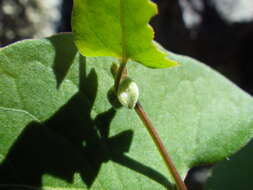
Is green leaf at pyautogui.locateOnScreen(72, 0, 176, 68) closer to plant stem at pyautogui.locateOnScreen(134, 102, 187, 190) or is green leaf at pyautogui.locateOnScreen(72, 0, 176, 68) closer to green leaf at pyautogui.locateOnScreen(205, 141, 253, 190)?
plant stem at pyautogui.locateOnScreen(134, 102, 187, 190)

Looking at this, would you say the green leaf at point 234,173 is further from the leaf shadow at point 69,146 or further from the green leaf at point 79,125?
the leaf shadow at point 69,146

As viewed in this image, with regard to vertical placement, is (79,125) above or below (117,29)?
below

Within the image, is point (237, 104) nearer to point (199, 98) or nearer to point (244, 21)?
point (199, 98)

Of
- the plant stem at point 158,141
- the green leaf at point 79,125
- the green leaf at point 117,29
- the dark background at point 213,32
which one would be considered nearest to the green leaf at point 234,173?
the green leaf at point 79,125

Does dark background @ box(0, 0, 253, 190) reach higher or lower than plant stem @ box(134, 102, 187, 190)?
lower

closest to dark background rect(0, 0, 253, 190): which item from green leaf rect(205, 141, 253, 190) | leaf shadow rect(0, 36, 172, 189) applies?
green leaf rect(205, 141, 253, 190)

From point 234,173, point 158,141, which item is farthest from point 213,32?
point 158,141

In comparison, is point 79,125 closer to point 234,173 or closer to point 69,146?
point 69,146
